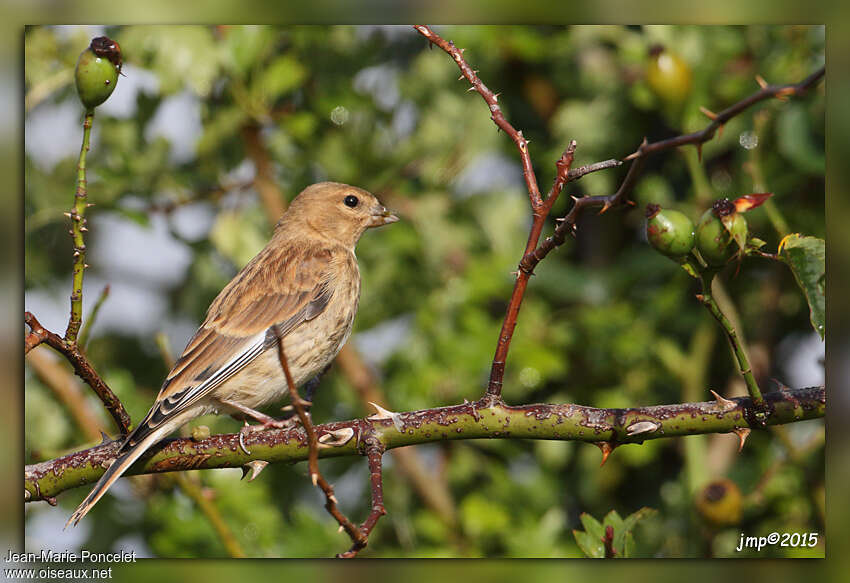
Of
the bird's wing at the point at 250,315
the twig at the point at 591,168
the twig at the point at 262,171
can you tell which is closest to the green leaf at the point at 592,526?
the twig at the point at 591,168

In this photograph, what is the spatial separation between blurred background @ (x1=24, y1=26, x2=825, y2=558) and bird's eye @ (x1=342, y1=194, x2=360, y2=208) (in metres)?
0.26

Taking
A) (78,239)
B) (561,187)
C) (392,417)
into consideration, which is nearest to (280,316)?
(392,417)

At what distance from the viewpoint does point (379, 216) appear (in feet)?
12.7

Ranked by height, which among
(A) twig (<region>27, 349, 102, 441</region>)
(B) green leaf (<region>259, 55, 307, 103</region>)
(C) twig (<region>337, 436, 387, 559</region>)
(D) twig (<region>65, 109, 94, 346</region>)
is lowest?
(C) twig (<region>337, 436, 387, 559</region>)

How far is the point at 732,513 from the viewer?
3.15 m

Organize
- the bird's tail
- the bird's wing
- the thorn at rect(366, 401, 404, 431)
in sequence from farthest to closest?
the bird's wing < the bird's tail < the thorn at rect(366, 401, 404, 431)

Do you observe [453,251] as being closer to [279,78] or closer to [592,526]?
[279,78]

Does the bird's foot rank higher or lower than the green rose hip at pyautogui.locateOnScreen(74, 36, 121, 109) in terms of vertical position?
lower

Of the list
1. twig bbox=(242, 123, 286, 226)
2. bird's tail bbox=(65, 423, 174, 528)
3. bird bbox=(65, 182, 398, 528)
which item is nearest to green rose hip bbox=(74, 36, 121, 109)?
bird's tail bbox=(65, 423, 174, 528)

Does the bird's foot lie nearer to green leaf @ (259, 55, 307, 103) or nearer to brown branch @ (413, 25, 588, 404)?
brown branch @ (413, 25, 588, 404)

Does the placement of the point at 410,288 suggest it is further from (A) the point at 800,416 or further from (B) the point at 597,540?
(A) the point at 800,416

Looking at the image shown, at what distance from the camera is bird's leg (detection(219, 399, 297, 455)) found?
248 cm

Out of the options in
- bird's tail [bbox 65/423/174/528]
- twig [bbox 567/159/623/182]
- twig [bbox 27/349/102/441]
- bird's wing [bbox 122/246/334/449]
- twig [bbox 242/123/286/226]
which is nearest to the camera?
twig [bbox 567/159/623/182]

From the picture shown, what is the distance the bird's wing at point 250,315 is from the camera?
3.06 m
